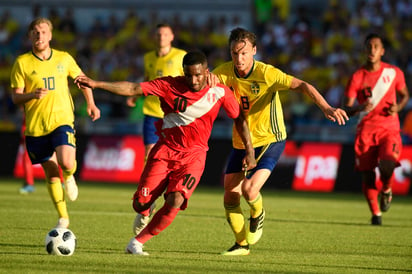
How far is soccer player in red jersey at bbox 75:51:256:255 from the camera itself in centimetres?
815

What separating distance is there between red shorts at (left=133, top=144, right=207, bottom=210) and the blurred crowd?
1374 centimetres

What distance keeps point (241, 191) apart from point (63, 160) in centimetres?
224

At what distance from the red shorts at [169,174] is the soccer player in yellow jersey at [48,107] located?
190cm

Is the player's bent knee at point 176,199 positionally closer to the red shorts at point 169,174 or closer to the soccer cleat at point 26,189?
the red shorts at point 169,174

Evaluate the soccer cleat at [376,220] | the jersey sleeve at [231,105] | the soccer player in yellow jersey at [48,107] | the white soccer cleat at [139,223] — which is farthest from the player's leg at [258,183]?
the soccer cleat at [376,220]

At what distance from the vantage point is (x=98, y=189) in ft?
61.6

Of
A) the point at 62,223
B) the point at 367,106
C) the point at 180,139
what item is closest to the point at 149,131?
the point at 367,106

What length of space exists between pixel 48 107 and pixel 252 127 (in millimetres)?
2600

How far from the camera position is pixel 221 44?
27172 mm

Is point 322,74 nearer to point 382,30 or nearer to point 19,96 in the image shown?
point 382,30

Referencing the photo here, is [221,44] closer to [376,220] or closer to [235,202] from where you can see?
[376,220]

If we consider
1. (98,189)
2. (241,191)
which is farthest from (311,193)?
(241,191)

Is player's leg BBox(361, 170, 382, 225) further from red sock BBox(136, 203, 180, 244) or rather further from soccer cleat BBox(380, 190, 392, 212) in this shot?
red sock BBox(136, 203, 180, 244)

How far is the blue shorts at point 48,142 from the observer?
995 centimetres
